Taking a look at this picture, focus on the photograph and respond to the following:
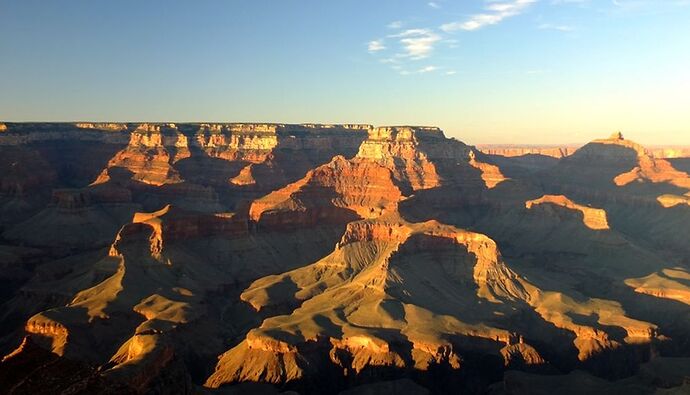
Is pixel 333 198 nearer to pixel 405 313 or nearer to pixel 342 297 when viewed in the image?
pixel 342 297

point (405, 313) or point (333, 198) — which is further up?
point (333, 198)

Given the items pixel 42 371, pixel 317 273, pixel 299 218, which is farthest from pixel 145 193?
pixel 42 371

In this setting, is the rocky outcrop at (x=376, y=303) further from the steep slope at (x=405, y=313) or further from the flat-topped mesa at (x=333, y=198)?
the flat-topped mesa at (x=333, y=198)

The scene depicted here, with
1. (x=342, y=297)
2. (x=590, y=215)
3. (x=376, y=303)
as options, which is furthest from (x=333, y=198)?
(x=590, y=215)

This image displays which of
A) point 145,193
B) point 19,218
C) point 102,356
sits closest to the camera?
point 102,356

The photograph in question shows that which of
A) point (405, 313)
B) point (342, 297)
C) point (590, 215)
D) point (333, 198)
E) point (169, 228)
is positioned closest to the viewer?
point (405, 313)

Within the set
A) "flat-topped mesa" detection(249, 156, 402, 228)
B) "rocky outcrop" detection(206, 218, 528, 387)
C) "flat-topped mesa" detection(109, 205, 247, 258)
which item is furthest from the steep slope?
"flat-topped mesa" detection(249, 156, 402, 228)

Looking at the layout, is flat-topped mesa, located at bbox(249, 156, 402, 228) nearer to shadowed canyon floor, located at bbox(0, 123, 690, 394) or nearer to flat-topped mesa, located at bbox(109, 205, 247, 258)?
shadowed canyon floor, located at bbox(0, 123, 690, 394)

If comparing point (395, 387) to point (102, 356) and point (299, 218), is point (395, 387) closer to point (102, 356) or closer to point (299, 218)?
point (102, 356)

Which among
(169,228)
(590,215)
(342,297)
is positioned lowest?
(342,297)
